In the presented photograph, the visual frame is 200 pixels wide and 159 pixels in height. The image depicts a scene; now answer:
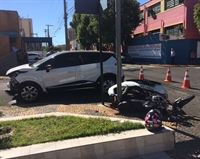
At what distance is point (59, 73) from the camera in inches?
277

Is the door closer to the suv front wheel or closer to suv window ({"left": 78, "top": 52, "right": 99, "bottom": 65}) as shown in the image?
suv window ({"left": 78, "top": 52, "right": 99, "bottom": 65})

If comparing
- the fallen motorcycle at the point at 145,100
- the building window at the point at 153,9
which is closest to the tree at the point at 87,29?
the building window at the point at 153,9

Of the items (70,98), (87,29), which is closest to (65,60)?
(70,98)

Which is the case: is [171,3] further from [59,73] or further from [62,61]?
[59,73]

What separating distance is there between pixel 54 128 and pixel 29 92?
3406 millimetres

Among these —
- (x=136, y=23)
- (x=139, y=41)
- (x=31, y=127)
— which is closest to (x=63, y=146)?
(x=31, y=127)

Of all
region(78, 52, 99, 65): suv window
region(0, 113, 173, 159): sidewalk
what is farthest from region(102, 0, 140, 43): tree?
region(0, 113, 173, 159): sidewalk

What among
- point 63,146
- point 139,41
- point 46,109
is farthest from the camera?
point 139,41

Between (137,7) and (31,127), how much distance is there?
2542 centimetres

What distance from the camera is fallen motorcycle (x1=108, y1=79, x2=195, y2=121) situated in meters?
4.66

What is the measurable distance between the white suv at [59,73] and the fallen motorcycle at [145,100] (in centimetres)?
184

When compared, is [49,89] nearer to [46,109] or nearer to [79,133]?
[46,109]

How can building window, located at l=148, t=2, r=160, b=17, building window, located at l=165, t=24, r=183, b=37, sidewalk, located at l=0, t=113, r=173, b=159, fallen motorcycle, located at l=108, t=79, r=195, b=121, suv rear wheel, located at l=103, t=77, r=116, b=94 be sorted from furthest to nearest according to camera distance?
building window, located at l=148, t=2, r=160, b=17 < building window, located at l=165, t=24, r=183, b=37 < suv rear wheel, located at l=103, t=77, r=116, b=94 < fallen motorcycle, located at l=108, t=79, r=195, b=121 < sidewalk, located at l=0, t=113, r=173, b=159

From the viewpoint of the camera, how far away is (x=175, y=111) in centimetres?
471
